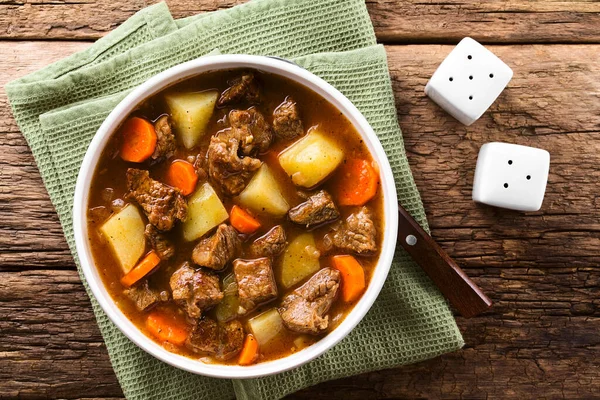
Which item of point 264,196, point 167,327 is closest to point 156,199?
point 264,196

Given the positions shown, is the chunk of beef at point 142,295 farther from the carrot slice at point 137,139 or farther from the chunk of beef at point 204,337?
the carrot slice at point 137,139

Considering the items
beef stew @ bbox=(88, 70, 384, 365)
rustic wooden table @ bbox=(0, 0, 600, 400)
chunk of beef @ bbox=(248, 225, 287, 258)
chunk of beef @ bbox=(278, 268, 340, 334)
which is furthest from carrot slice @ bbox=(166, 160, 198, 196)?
rustic wooden table @ bbox=(0, 0, 600, 400)

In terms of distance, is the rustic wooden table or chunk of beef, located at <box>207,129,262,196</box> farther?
the rustic wooden table

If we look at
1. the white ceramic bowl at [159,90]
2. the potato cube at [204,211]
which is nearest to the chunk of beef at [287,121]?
the white ceramic bowl at [159,90]

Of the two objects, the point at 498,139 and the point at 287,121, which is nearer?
the point at 287,121

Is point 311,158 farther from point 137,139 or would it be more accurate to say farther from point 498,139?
point 498,139

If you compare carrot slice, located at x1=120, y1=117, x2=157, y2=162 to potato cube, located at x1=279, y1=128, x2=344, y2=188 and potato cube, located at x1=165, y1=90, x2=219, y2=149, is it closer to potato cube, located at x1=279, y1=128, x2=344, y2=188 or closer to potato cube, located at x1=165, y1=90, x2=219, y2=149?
potato cube, located at x1=165, y1=90, x2=219, y2=149

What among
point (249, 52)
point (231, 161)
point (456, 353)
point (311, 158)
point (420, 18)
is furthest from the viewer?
point (456, 353)

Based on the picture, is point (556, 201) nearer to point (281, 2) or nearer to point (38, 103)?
point (281, 2)
